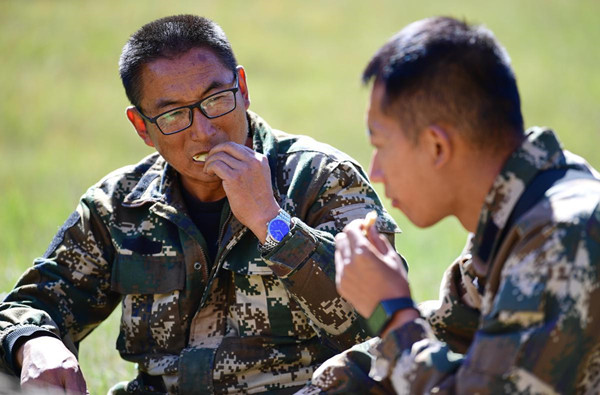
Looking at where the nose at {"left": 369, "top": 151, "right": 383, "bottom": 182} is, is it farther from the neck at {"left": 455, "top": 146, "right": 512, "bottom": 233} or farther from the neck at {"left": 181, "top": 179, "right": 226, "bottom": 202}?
the neck at {"left": 181, "top": 179, "right": 226, "bottom": 202}

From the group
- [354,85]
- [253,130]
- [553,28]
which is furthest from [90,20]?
[253,130]

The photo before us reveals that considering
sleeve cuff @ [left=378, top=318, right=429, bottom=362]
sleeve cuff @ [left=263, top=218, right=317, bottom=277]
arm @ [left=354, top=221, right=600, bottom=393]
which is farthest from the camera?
sleeve cuff @ [left=263, top=218, right=317, bottom=277]

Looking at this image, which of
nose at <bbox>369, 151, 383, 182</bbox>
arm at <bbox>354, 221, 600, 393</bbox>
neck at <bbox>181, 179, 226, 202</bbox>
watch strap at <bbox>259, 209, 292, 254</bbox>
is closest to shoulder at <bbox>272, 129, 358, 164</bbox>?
neck at <bbox>181, 179, 226, 202</bbox>

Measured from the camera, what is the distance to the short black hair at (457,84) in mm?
3021

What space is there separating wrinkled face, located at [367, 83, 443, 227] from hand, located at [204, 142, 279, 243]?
102 cm

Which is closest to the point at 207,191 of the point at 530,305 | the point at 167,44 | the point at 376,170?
the point at 167,44

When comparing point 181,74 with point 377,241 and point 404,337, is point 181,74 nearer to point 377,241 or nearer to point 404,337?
point 377,241

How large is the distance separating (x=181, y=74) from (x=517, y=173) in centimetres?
207

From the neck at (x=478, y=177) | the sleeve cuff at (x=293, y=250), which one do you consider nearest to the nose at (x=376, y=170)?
the neck at (x=478, y=177)

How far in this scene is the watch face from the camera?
405cm

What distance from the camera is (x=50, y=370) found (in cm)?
410

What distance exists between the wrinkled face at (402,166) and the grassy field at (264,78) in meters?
5.53

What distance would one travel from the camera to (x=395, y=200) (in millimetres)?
3229

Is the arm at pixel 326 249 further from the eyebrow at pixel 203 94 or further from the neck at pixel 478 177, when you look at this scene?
the neck at pixel 478 177
